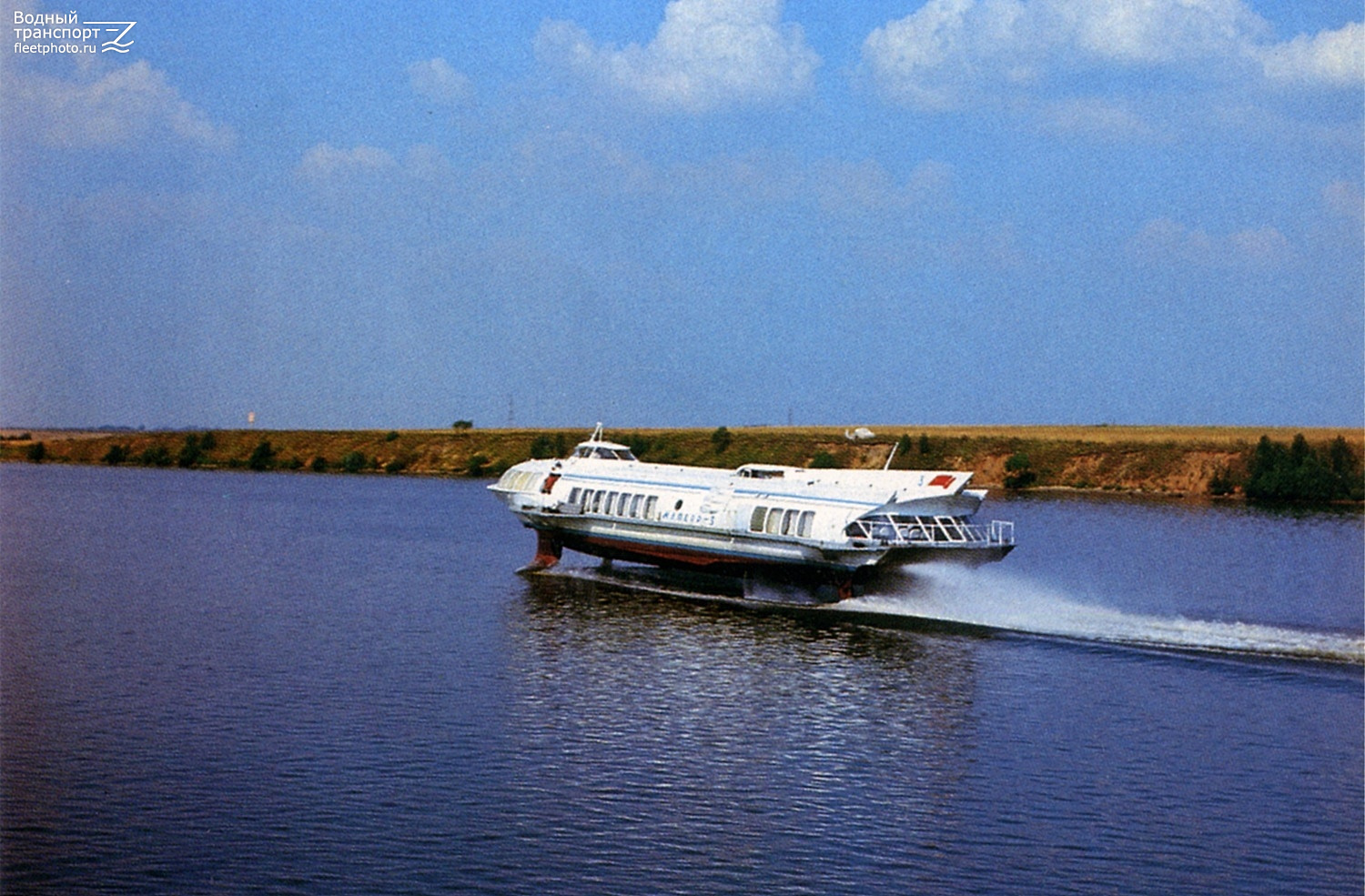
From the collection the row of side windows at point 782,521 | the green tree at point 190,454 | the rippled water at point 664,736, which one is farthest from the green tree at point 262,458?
the row of side windows at point 782,521

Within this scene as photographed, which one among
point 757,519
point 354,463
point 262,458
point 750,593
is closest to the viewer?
point 757,519

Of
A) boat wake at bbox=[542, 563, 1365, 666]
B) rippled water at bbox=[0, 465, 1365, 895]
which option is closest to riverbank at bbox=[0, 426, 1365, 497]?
rippled water at bbox=[0, 465, 1365, 895]

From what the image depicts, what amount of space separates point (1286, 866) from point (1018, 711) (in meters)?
12.5

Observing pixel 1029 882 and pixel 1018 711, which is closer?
pixel 1029 882

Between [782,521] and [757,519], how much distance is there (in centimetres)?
119

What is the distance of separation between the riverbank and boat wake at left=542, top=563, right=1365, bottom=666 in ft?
318

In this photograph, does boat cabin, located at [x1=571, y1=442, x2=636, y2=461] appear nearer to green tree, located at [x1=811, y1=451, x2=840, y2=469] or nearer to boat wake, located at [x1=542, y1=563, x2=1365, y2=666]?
boat wake, located at [x1=542, y1=563, x2=1365, y2=666]

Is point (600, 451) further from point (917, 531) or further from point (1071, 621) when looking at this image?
point (1071, 621)

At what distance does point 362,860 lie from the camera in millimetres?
28234

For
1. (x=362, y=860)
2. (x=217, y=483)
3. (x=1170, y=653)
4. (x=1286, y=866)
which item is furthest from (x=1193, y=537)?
(x=217, y=483)

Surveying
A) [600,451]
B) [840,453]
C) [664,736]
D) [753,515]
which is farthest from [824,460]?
[664,736]

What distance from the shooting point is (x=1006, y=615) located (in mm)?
55469

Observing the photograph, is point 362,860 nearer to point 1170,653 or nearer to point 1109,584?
point 1170,653

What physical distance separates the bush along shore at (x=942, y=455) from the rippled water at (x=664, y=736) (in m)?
82.5
